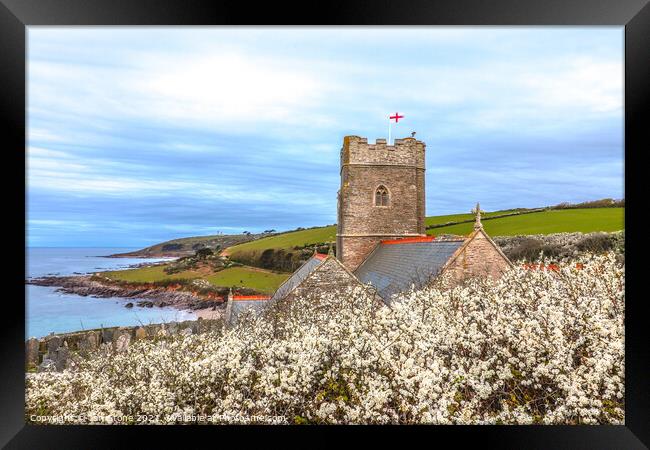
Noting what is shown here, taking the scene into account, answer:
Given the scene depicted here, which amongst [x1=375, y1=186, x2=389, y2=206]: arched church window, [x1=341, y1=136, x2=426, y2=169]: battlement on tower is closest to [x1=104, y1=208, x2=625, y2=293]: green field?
[x1=375, y1=186, x2=389, y2=206]: arched church window

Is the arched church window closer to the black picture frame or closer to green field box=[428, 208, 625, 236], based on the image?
green field box=[428, 208, 625, 236]

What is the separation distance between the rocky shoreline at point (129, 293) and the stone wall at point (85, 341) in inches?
33.0

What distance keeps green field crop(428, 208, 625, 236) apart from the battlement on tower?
17.1 ft

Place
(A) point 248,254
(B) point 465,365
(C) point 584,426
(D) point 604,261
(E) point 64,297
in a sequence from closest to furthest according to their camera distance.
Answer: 1. (C) point 584,426
2. (B) point 465,365
3. (D) point 604,261
4. (E) point 64,297
5. (A) point 248,254

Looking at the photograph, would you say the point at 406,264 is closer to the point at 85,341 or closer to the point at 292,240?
the point at 292,240

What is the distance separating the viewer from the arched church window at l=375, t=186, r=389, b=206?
1917cm

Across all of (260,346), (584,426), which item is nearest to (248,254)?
(260,346)

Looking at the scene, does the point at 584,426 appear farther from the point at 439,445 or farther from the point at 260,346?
the point at 260,346

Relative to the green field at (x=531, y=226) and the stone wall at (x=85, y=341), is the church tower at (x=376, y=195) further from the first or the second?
the stone wall at (x=85, y=341)

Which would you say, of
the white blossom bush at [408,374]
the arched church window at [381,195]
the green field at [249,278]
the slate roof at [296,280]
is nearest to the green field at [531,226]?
the green field at [249,278]

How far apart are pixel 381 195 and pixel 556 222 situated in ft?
26.9

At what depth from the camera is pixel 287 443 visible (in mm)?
4246

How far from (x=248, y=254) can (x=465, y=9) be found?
923cm

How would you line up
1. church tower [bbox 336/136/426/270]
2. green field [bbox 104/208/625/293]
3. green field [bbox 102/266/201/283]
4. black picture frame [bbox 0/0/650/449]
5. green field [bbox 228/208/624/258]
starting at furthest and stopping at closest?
church tower [bbox 336/136/426/270], green field [bbox 228/208/624/258], green field [bbox 104/208/625/293], green field [bbox 102/266/201/283], black picture frame [bbox 0/0/650/449]
